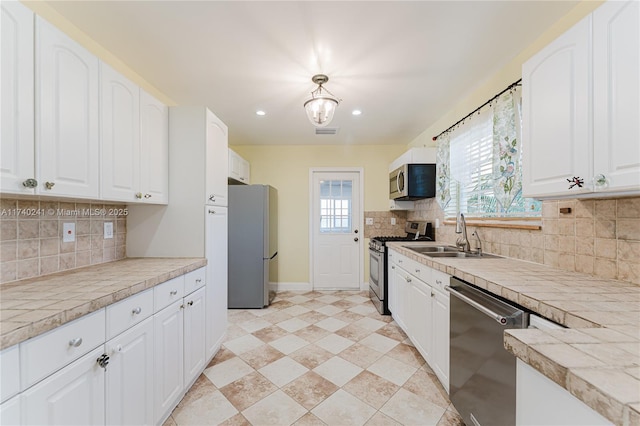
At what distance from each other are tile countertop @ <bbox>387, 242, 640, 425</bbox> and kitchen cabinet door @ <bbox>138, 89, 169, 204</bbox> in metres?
2.15

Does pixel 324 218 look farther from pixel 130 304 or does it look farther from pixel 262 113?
pixel 130 304

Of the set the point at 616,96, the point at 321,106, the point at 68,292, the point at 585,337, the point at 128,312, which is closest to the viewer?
the point at 585,337

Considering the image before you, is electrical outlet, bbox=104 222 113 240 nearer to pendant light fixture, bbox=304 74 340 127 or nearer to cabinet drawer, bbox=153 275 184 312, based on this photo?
cabinet drawer, bbox=153 275 184 312

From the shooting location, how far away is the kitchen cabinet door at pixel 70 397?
834 millimetres

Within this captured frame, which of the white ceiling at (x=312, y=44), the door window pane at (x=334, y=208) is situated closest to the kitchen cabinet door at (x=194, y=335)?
the white ceiling at (x=312, y=44)

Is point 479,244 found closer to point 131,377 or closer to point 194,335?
point 194,335

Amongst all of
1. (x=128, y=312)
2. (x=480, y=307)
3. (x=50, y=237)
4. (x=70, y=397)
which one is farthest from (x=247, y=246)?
(x=480, y=307)

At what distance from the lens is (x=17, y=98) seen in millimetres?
1079

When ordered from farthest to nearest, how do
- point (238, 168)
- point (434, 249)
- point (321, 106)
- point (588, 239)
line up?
1. point (238, 168)
2. point (434, 249)
3. point (321, 106)
4. point (588, 239)

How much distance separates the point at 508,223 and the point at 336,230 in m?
2.70

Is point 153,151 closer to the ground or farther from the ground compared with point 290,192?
farther from the ground

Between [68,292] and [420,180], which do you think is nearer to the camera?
[68,292]

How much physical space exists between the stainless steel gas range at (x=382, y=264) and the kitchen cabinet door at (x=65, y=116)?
9.13ft

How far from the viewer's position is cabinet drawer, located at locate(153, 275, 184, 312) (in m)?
1.47
